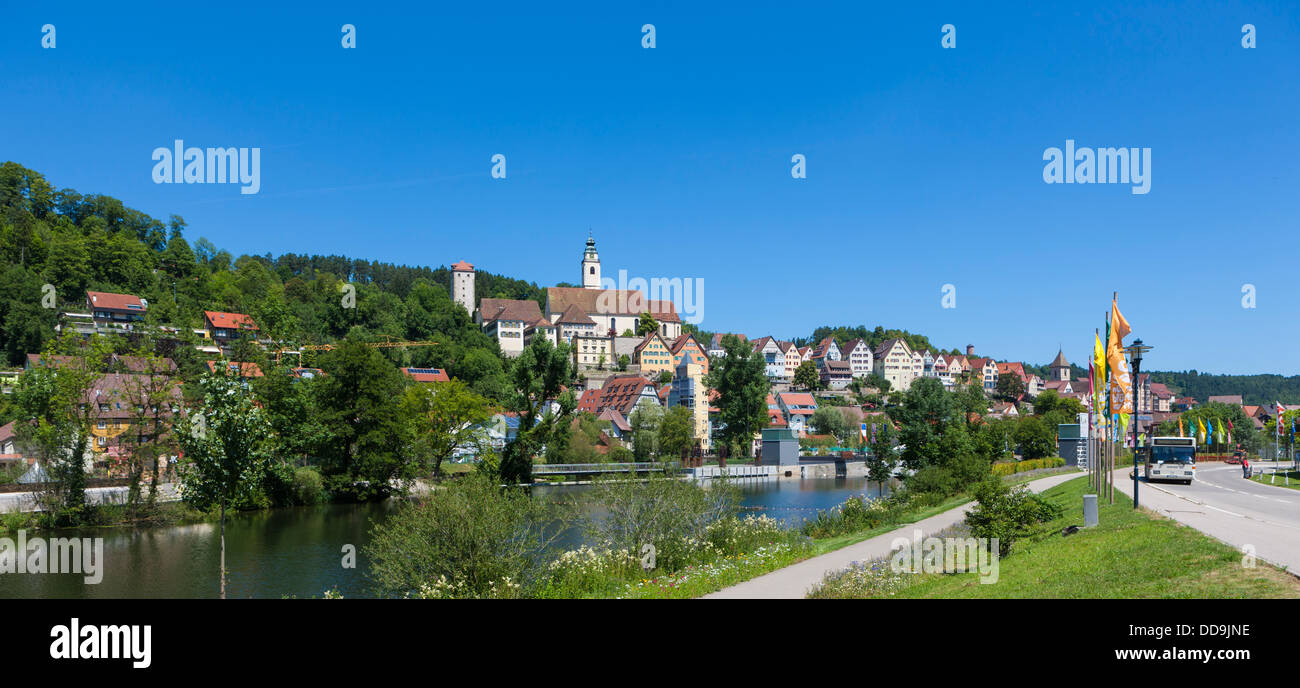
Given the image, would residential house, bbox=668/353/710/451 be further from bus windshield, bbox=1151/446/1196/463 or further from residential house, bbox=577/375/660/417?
bus windshield, bbox=1151/446/1196/463

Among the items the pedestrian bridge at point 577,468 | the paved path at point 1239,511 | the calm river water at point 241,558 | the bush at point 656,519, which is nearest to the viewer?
the paved path at point 1239,511

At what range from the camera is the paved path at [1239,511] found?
1312 centimetres

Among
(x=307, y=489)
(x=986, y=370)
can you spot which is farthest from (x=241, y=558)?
(x=986, y=370)

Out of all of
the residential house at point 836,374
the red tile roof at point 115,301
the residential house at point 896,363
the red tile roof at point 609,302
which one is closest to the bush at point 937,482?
the red tile roof at point 115,301

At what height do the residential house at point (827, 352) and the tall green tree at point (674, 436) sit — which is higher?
the residential house at point (827, 352)

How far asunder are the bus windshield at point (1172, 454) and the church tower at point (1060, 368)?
177m

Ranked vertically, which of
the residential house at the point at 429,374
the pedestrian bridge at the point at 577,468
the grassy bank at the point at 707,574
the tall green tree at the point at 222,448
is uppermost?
the residential house at the point at 429,374

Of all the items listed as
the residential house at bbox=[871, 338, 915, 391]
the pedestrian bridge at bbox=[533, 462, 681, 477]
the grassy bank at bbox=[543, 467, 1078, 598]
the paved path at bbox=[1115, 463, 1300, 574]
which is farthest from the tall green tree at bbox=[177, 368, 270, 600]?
the residential house at bbox=[871, 338, 915, 391]

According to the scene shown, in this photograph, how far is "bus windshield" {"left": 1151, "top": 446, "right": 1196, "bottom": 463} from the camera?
3222 cm

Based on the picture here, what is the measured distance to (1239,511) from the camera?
20.2 m

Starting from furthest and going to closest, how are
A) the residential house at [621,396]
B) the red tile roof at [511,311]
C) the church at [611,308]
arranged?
the church at [611,308] < the red tile roof at [511,311] < the residential house at [621,396]

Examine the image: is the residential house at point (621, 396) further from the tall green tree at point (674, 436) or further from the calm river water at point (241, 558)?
the calm river water at point (241, 558)

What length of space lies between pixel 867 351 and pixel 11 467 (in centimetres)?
14350

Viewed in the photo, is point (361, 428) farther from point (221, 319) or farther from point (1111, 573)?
point (221, 319)
